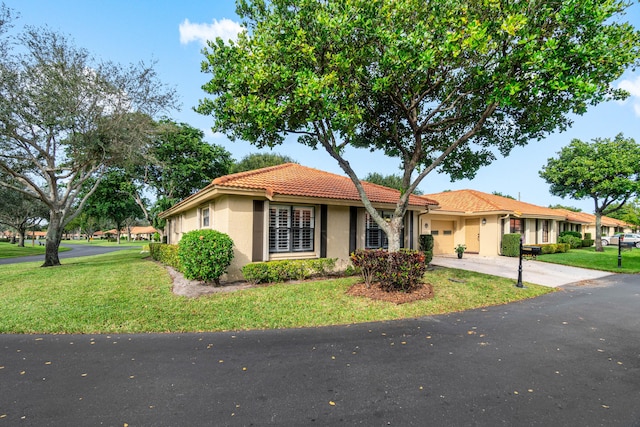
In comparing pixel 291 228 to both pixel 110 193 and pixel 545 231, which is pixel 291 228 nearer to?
pixel 110 193

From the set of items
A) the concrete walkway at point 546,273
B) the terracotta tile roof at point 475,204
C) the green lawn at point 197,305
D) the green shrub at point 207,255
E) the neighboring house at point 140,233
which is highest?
the terracotta tile roof at point 475,204

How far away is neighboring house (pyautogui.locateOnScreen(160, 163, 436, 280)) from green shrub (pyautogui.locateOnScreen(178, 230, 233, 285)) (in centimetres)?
89

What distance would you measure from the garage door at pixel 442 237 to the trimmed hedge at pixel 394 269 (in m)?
12.3

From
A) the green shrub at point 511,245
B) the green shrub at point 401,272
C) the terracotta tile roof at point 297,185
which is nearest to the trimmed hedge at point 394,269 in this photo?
the green shrub at point 401,272

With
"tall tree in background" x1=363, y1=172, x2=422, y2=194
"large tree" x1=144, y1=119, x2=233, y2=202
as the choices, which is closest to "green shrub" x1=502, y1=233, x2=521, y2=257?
"tall tree in background" x1=363, y1=172, x2=422, y2=194

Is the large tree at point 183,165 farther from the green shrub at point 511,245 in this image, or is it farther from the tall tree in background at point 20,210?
the green shrub at point 511,245

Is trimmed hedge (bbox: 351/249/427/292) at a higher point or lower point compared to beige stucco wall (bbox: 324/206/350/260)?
lower

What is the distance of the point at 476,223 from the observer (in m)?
20.3

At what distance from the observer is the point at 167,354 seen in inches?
170

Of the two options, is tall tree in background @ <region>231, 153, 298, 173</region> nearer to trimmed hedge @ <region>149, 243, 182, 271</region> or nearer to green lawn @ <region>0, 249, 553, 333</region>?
trimmed hedge @ <region>149, 243, 182, 271</region>

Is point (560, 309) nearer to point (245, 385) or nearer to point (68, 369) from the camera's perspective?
point (245, 385)

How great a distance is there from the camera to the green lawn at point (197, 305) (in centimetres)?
570

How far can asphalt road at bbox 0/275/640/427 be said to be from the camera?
2865mm

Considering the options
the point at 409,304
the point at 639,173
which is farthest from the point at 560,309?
the point at 639,173
